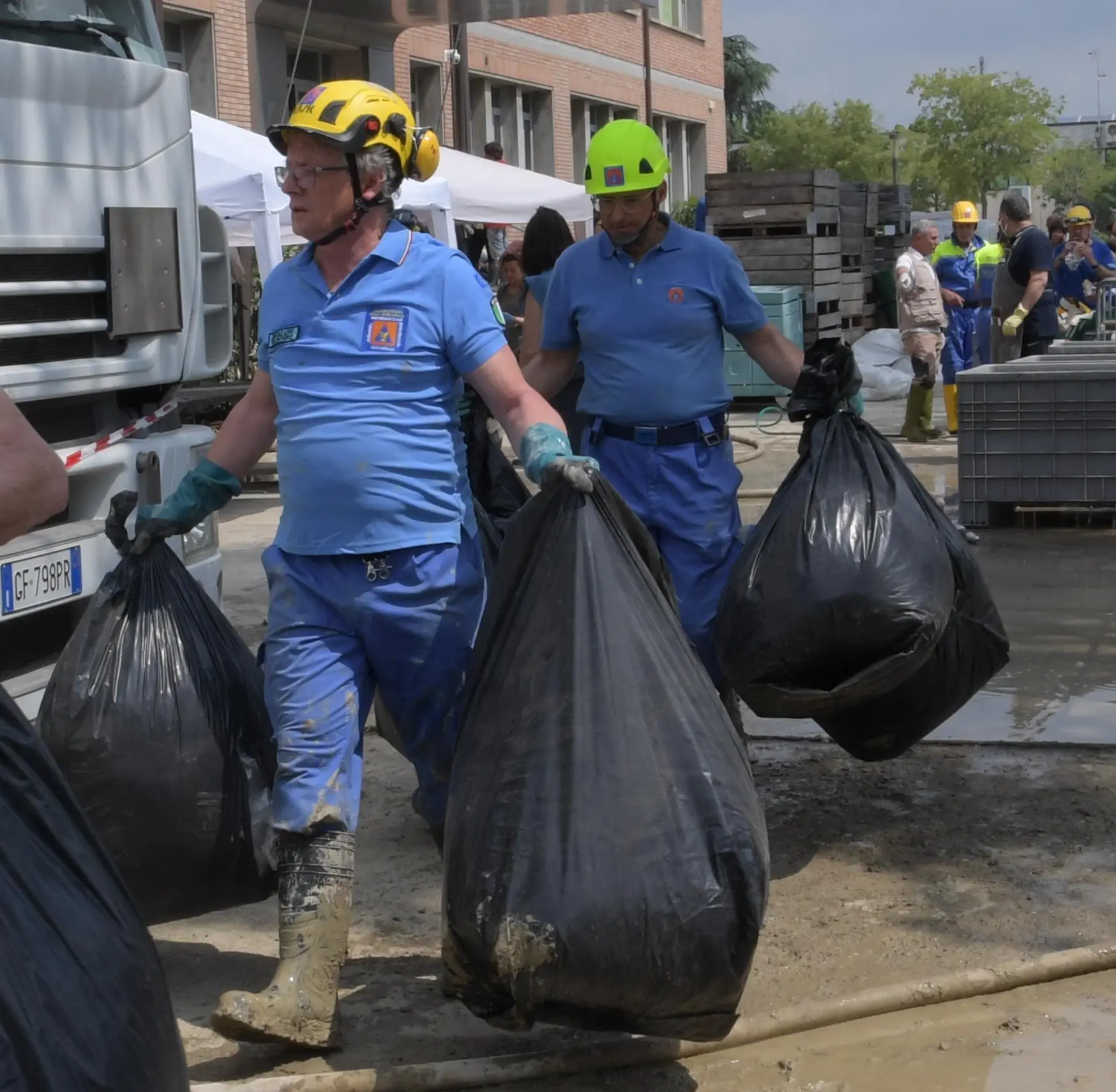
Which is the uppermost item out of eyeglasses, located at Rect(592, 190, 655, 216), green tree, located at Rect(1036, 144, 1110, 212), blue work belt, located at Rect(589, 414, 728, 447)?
green tree, located at Rect(1036, 144, 1110, 212)

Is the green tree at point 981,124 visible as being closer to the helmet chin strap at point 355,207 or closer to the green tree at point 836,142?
the green tree at point 836,142

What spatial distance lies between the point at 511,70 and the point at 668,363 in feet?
74.7

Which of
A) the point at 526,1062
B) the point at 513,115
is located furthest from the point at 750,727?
the point at 513,115

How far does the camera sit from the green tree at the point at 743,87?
75.9 metres

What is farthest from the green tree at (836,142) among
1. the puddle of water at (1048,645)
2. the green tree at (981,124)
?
the puddle of water at (1048,645)

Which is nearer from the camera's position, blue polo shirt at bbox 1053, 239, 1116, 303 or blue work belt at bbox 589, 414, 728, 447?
blue work belt at bbox 589, 414, 728, 447

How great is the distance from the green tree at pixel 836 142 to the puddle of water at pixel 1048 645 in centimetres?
4931

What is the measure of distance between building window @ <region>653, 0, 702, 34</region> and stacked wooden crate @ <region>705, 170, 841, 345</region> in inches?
680

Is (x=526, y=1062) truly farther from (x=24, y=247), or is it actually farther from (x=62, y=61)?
(x=62, y=61)

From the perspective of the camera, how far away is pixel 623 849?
9.06 feet

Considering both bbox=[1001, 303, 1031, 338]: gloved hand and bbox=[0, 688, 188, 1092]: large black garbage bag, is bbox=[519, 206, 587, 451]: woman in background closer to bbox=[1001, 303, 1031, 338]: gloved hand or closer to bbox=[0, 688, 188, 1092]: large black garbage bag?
bbox=[0, 688, 188, 1092]: large black garbage bag

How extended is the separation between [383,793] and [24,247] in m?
1.73

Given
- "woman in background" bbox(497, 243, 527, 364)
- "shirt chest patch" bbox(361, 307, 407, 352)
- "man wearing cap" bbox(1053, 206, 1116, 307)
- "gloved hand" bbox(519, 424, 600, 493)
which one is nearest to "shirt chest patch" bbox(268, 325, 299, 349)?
"shirt chest patch" bbox(361, 307, 407, 352)

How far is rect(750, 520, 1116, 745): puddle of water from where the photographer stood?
5.27m
